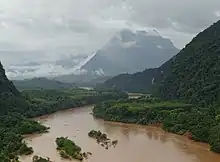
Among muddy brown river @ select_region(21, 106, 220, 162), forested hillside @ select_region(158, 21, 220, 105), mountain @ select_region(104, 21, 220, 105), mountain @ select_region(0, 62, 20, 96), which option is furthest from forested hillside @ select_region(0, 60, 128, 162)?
forested hillside @ select_region(158, 21, 220, 105)

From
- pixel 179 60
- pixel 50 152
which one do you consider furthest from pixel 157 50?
pixel 50 152

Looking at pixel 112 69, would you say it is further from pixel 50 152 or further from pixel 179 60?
pixel 50 152

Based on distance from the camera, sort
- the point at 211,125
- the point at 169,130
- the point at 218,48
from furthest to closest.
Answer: the point at 218,48
the point at 169,130
the point at 211,125

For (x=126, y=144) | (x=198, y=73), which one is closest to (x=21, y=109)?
(x=126, y=144)

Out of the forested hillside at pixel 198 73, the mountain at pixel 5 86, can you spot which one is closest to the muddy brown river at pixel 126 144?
the mountain at pixel 5 86

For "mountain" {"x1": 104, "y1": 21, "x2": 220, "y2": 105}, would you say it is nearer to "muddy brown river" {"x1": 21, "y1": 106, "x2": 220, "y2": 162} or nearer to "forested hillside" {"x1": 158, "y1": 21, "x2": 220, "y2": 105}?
"forested hillside" {"x1": 158, "y1": 21, "x2": 220, "y2": 105}

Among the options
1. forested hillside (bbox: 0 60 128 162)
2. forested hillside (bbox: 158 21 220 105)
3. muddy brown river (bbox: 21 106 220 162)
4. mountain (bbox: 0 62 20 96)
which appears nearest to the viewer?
muddy brown river (bbox: 21 106 220 162)

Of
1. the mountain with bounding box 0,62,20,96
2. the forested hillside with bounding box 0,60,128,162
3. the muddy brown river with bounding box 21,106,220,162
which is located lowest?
the muddy brown river with bounding box 21,106,220,162

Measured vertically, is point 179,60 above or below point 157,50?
below

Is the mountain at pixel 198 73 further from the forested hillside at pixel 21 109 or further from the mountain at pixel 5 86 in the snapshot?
the mountain at pixel 5 86
